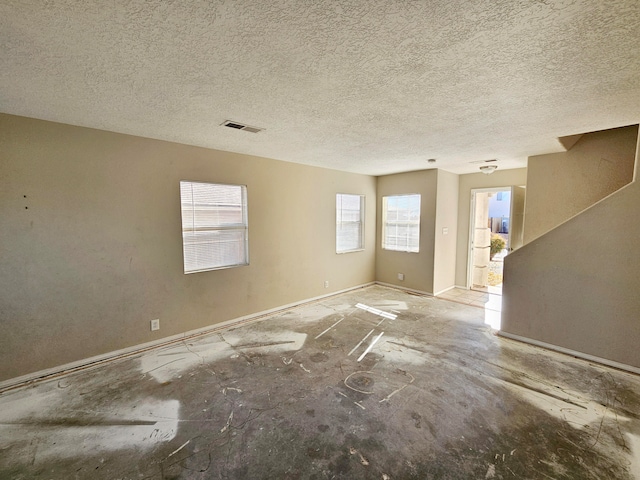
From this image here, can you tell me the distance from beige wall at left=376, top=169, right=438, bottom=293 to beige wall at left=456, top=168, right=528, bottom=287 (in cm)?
102

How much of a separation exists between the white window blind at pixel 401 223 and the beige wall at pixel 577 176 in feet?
6.08

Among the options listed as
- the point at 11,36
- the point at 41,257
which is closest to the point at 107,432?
the point at 41,257

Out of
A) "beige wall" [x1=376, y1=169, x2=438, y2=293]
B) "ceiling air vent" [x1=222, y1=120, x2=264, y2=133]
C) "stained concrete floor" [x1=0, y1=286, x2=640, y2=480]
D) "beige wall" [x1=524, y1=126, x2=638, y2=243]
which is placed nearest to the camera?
"stained concrete floor" [x1=0, y1=286, x2=640, y2=480]

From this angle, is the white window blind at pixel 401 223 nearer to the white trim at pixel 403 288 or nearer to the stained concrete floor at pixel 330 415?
the white trim at pixel 403 288

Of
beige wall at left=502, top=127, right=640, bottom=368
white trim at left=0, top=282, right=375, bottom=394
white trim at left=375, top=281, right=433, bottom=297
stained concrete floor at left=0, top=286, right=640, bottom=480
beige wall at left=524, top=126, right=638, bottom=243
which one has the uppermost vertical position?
beige wall at left=524, top=126, right=638, bottom=243

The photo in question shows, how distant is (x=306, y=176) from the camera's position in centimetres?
465

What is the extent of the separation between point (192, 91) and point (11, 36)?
0.89 m

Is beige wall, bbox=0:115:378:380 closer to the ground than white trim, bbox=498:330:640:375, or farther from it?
farther from it

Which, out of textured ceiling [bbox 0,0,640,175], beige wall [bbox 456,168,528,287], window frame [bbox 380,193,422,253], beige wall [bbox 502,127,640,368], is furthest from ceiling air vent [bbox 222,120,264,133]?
beige wall [bbox 456,168,528,287]

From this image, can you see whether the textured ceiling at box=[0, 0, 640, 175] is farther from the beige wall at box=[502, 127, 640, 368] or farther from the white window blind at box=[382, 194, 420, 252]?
the white window blind at box=[382, 194, 420, 252]

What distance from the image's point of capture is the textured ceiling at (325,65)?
4.03 ft

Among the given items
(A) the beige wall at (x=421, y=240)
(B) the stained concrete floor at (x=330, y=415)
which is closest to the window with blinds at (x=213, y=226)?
(B) the stained concrete floor at (x=330, y=415)

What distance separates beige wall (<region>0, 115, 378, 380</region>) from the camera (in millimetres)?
2428

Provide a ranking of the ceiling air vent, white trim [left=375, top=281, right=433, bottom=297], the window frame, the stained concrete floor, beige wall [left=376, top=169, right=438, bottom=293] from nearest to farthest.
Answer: the stained concrete floor → the ceiling air vent → beige wall [left=376, top=169, right=438, bottom=293] → white trim [left=375, top=281, right=433, bottom=297] → the window frame
